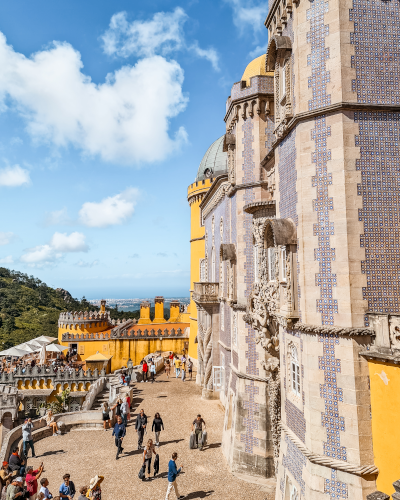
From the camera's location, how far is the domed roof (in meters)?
15.8

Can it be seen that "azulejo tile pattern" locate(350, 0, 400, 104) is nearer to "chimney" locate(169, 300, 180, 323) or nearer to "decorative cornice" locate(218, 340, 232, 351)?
"decorative cornice" locate(218, 340, 232, 351)

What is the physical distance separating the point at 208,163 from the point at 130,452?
2311 centimetres


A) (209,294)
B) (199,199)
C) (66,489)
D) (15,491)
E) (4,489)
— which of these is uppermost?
(199,199)

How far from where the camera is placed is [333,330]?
26.0 feet

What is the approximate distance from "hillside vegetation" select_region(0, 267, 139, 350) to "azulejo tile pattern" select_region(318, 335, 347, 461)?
48.8 m

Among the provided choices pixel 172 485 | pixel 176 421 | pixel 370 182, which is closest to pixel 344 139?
pixel 370 182

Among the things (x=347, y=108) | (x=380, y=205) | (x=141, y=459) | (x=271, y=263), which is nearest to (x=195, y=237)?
(x=141, y=459)

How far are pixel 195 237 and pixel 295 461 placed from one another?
23.6m

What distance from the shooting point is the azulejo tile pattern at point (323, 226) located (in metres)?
8.20

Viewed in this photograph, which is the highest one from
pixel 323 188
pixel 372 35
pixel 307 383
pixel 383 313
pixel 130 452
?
pixel 372 35

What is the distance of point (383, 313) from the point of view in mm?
7418

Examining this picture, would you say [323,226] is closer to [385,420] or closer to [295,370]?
[295,370]

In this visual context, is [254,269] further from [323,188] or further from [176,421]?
[176,421]

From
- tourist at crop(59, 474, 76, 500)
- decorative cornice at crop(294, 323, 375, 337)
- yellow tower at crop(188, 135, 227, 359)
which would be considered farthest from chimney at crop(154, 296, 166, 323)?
decorative cornice at crop(294, 323, 375, 337)
